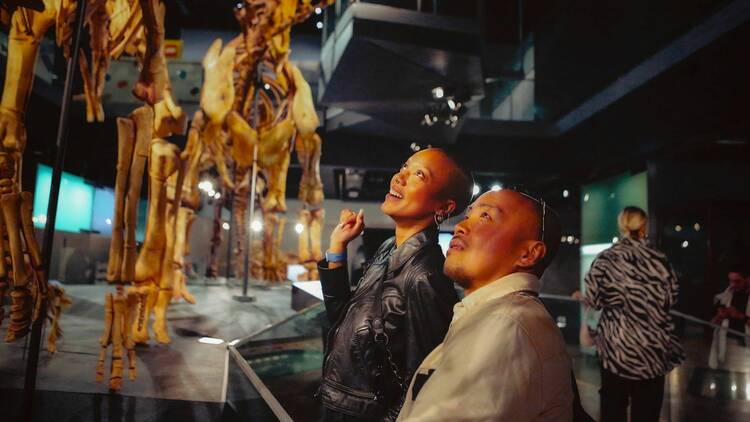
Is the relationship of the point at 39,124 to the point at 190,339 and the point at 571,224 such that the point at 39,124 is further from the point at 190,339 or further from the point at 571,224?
the point at 571,224

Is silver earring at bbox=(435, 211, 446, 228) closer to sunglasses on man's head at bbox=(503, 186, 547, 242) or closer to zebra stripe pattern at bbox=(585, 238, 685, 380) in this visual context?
sunglasses on man's head at bbox=(503, 186, 547, 242)

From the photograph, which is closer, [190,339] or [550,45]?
[190,339]

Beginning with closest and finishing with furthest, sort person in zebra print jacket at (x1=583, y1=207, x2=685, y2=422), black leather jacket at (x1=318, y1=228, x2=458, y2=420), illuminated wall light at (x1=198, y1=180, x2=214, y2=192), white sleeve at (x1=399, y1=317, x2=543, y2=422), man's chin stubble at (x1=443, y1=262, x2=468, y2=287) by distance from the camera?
1. white sleeve at (x1=399, y1=317, x2=543, y2=422)
2. man's chin stubble at (x1=443, y1=262, x2=468, y2=287)
3. black leather jacket at (x1=318, y1=228, x2=458, y2=420)
4. person in zebra print jacket at (x1=583, y1=207, x2=685, y2=422)
5. illuminated wall light at (x1=198, y1=180, x2=214, y2=192)

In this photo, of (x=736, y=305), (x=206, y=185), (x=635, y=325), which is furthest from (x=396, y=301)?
(x=206, y=185)

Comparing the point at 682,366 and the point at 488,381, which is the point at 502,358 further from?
the point at 682,366

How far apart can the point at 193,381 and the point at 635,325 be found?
2.88m

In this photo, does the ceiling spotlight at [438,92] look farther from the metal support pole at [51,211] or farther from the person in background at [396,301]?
the person in background at [396,301]

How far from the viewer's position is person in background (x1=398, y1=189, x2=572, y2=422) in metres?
0.79

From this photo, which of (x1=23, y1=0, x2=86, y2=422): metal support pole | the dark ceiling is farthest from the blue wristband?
the dark ceiling

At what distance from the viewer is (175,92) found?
11305mm

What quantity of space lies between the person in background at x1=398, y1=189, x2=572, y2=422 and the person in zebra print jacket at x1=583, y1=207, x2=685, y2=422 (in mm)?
2056

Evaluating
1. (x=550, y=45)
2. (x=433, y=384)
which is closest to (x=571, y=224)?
(x=550, y=45)

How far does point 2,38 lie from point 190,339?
7.43m

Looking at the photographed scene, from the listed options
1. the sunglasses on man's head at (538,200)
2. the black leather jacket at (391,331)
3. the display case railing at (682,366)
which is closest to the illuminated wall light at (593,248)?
the display case railing at (682,366)
